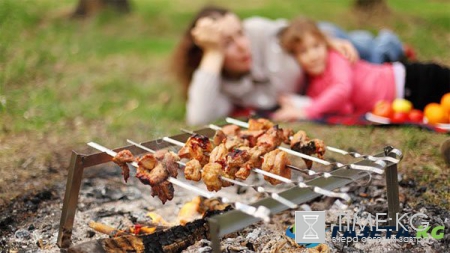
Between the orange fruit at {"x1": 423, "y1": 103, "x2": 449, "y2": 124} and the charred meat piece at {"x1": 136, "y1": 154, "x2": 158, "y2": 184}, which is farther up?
the charred meat piece at {"x1": 136, "y1": 154, "x2": 158, "y2": 184}

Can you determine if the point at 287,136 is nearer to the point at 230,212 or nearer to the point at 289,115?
the point at 230,212

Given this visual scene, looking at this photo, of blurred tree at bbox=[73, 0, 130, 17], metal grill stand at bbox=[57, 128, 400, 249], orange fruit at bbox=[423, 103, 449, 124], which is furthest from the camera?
blurred tree at bbox=[73, 0, 130, 17]

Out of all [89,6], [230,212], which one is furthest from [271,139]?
[89,6]

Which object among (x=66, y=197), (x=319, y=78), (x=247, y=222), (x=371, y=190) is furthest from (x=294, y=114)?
(x=247, y=222)

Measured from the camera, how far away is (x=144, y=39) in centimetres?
1128

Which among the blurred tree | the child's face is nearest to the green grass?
the blurred tree

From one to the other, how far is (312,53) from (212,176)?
11.9 ft

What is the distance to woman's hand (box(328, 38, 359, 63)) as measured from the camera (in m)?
6.86

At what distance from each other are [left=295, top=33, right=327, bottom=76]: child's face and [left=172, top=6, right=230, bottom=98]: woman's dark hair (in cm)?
87

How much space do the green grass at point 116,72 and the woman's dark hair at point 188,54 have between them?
436 mm

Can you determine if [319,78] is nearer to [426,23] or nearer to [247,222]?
[247,222]

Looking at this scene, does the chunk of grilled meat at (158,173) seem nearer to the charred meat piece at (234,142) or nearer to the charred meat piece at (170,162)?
the charred meat piece at (170,162)

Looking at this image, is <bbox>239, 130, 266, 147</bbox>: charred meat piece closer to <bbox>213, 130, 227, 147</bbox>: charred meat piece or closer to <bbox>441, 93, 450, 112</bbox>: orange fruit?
<bbox>213, 130, 227, 147</bbox>: charred meat piece

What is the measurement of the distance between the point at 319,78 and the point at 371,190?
8.25ft
